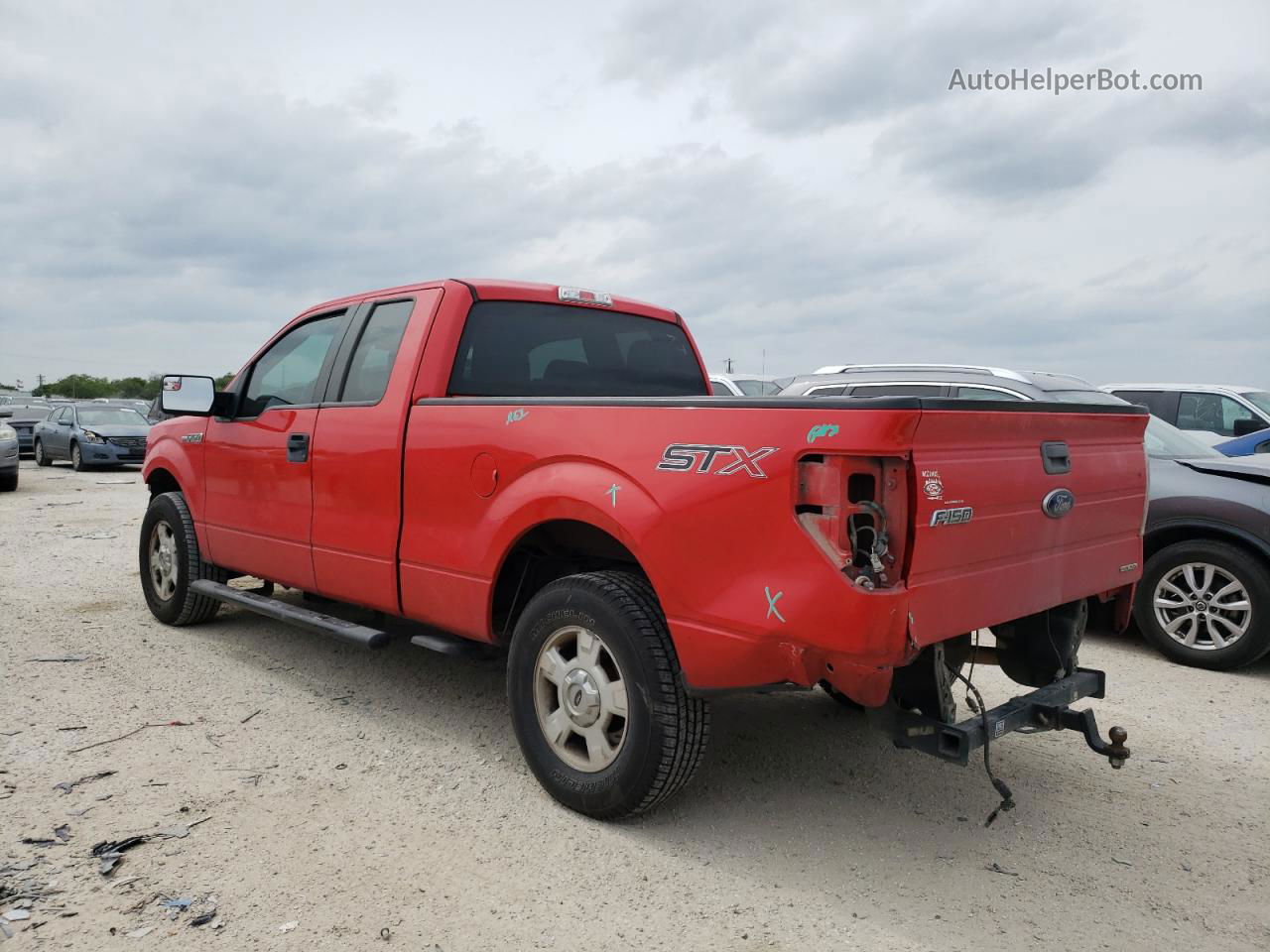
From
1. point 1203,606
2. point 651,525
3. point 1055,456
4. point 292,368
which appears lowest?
point 1203,606

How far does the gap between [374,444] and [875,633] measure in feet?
8.45

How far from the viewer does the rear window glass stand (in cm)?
448

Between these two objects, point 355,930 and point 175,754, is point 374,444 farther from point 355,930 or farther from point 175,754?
point 355,930

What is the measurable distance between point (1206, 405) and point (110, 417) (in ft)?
64.2

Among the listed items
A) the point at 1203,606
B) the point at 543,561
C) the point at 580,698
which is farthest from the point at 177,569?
the point at 1203,606

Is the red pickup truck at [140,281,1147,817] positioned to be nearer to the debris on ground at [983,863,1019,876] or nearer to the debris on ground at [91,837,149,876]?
the debris on ground at [983,863,1019,876]

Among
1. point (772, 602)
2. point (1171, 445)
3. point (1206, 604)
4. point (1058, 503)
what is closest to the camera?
point (772, 602)

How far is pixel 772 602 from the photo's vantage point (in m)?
2.93

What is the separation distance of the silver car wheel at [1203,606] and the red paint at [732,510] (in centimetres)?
241

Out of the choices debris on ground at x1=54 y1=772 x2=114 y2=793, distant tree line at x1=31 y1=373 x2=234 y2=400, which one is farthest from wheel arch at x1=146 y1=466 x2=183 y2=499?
distant tree line at x1=31 y1=373 x2=234 y2=400

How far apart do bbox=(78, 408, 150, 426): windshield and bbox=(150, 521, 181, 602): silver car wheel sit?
49.4 feet

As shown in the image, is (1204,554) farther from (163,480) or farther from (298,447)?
(163,480)

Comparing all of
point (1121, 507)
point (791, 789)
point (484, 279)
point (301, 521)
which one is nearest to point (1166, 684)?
point (1121, 507)

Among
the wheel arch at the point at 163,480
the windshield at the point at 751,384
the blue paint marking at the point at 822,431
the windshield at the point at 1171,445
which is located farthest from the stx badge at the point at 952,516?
the windshield at the point at 751,384
